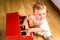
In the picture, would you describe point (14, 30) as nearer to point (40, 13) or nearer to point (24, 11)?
point (40, 13)

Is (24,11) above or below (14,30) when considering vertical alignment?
above

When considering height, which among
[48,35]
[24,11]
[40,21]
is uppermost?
[24,11]

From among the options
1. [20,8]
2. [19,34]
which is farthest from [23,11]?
[19,34]

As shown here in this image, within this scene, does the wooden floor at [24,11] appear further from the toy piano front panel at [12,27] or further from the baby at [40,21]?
the toy piano front panel at [12,27]

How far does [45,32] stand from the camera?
128cm

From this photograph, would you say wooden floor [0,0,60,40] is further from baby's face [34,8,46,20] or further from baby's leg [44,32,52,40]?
baby's face [34,8,46,20]

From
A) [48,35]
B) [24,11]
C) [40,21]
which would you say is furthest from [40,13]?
[24,11]

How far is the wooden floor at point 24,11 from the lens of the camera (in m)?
1.37

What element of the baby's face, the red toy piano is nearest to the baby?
the baby's face

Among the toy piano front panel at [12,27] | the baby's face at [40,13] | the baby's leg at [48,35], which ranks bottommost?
the baby's leg at [48,35]

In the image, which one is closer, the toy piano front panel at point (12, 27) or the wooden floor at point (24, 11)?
the toy piano front panel at point (12, 27)

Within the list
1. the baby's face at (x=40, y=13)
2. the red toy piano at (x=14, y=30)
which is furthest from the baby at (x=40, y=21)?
the red toy piano at (x=14, y=30)

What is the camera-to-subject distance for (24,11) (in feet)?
5.41

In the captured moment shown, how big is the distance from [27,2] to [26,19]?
1.76 ft
